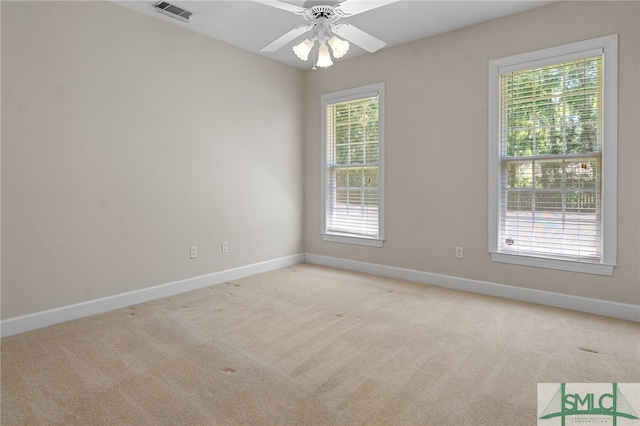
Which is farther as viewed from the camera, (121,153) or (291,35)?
(121,153)

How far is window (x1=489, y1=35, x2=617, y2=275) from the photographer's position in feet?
10.4

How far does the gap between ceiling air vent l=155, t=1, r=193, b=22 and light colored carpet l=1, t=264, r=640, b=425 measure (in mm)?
2821

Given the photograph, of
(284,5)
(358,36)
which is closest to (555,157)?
(358,36)

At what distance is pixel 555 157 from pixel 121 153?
409 centimetres

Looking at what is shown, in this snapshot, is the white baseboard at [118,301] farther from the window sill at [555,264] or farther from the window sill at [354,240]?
A: the window sill at [555,264]

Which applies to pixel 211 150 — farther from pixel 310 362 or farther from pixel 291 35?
pixel 310 362

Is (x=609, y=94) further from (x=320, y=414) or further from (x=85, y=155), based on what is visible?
(x=85, y=155)

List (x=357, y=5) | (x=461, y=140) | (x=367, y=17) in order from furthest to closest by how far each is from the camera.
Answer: (x=461, y=140), (x=367, y=17), (x=357, y=5)

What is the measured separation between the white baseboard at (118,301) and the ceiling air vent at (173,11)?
2.71 m

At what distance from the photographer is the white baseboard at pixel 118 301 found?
113 inches

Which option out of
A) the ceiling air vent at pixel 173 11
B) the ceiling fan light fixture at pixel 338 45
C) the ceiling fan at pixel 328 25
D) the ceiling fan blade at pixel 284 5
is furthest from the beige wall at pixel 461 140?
the ceiling fan blade at pixel 284 5

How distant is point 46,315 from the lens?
3006mm

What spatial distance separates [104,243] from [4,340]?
998 millimetres

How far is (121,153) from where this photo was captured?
344 cm
